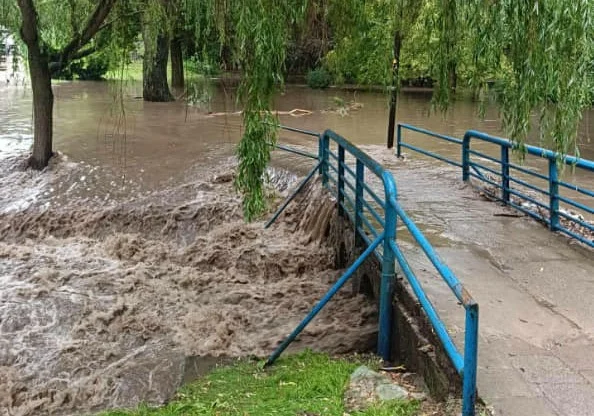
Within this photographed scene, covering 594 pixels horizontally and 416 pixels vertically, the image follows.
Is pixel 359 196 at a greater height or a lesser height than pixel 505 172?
lesser

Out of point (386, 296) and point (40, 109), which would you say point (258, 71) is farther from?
point (40, 109)

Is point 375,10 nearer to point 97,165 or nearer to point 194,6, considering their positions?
point 194,6

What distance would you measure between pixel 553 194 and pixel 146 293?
469 cm

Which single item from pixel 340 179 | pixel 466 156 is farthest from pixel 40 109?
pixel 466 156

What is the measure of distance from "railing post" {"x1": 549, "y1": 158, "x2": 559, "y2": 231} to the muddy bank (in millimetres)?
2167

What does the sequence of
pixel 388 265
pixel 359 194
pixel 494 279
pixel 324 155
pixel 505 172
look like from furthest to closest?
1. pixel 324 155
2. pixel 505 172
3. pixel 359 194
4. pixel 494 279
5. pixel 388 265

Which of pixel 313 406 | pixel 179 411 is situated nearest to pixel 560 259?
pixel 313 406

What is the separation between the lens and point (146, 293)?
791cm

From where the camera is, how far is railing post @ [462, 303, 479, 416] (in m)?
3.06

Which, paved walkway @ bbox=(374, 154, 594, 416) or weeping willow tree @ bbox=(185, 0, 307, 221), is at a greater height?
weeping willow tree @ bbox=(185, 0, 307, 221)

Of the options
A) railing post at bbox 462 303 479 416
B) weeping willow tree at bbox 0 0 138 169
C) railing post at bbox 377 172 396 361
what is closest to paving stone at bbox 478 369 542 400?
railing post at bbox 462 303 479 416

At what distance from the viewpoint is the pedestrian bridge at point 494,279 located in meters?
3.56

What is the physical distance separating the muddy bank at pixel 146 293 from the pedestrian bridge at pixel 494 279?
921 millimetres

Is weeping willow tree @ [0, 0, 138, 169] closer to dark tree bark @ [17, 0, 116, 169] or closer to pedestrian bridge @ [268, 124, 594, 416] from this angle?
dark tree bark @ [17, 0, 116, 169]
